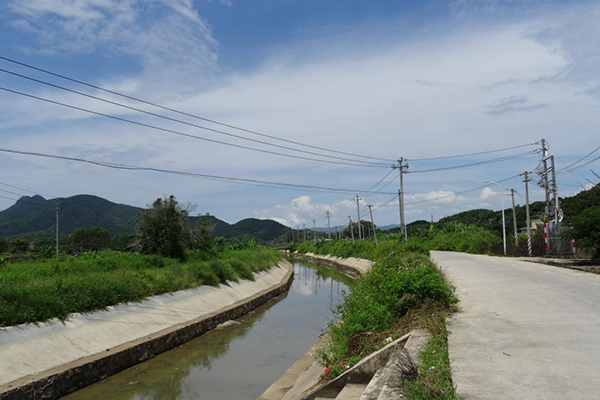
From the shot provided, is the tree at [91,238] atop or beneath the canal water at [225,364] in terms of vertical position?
atop

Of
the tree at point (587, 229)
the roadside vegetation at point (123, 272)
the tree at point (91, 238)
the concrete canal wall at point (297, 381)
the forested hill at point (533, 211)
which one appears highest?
the forested hill at point (533, 211)

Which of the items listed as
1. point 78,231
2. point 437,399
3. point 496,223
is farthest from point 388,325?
point 78,231

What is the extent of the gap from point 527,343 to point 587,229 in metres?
17.8

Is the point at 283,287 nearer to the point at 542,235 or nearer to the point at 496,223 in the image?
the point at 542,235

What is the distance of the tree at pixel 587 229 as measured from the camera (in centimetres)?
2167

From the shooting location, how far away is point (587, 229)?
22109 millimetres

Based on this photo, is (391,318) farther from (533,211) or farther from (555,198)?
(533,211)

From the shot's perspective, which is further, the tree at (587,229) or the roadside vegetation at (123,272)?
the tree at (587,229)

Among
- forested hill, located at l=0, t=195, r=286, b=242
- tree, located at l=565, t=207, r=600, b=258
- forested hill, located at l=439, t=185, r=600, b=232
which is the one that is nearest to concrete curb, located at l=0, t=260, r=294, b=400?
tree, located at l=565, t=207, r=600, b=258

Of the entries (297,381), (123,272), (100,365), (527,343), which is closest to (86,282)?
(100,365)

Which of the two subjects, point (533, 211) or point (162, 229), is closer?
point (162, 229)

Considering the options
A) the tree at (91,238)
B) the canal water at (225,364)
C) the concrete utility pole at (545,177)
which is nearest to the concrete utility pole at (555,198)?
the concrete utility pole at (545,177)

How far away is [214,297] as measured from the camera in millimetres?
22203

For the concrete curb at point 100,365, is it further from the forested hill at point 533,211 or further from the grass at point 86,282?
the forested hill at point 533,211
